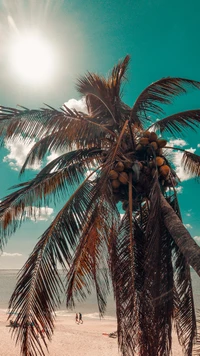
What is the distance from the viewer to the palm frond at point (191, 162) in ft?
20.0

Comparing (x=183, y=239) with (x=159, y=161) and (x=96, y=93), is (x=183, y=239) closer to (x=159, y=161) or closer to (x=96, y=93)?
(x=159, y=161)

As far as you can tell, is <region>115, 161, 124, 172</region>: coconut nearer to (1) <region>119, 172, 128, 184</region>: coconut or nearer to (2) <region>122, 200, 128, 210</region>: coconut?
(1) <region>119, 172, 128, 184</region>: coconut

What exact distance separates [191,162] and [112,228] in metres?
2.65

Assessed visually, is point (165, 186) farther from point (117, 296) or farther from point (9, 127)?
Answer: point (9, 127)

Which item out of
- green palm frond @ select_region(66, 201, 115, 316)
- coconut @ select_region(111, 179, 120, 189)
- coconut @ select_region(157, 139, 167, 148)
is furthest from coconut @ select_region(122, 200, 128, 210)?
coconut @ select_region(157, 139, 167, 148)

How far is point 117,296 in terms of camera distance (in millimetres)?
4312

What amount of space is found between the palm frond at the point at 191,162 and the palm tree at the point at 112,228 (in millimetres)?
38

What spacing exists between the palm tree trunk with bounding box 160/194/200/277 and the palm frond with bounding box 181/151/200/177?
2.11 meters

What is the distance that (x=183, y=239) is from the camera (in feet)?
11.7

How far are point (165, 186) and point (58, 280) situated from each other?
246 cm

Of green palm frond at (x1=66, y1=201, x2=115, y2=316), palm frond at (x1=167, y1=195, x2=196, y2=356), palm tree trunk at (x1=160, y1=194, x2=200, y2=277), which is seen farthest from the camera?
palm frond at (x1=167, y1=195, x2=196, y2=356)

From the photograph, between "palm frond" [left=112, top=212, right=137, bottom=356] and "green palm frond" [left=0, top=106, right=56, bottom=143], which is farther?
"green palm frond" [left=0, top=106, right=56, bottom=143]

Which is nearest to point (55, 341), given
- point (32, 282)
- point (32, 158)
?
point (32, 158)

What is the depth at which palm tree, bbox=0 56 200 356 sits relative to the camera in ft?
13.0
